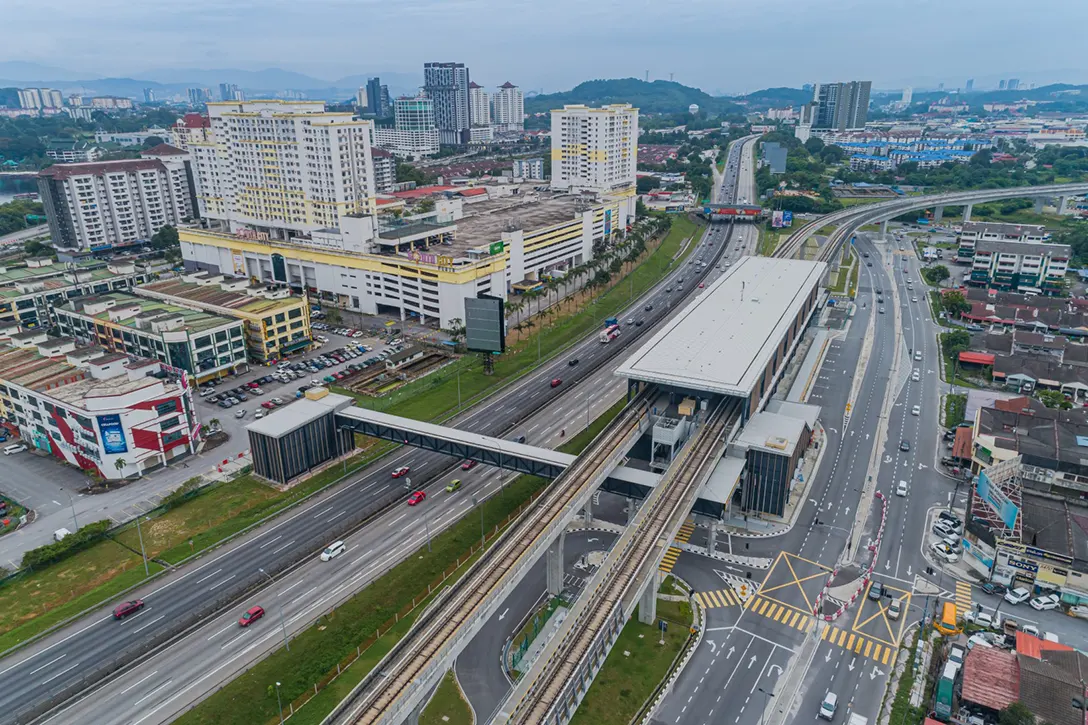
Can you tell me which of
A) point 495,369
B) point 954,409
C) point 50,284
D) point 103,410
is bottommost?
point 495,369

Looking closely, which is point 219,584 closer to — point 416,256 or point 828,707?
point 828,707

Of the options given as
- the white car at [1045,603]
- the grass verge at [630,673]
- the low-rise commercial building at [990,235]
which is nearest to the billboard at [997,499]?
the white car at [1045,603]

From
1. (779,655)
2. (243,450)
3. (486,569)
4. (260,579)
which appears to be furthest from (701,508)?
(243,450)

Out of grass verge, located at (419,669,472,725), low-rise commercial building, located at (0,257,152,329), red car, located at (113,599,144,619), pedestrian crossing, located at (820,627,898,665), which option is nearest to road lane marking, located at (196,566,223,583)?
red car, located at (113,599,144,619)

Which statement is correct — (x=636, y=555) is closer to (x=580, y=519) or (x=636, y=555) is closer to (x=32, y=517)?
(x=580, y=519)

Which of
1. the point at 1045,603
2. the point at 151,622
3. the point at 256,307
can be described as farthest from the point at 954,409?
the point at 256,307

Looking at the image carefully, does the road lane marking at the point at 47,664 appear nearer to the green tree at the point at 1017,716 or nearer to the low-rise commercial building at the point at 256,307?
the low-rise commercial building at the point at 256,307
